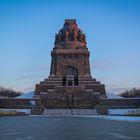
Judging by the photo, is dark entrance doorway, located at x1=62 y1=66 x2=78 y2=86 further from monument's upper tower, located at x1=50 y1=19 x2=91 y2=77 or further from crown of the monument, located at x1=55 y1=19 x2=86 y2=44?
crown of the monument, located at x1=55 y1=19 x2=86 y2=44

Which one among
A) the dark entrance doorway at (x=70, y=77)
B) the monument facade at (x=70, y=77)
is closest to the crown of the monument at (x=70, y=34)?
the monument facade at (x=70, y=77)

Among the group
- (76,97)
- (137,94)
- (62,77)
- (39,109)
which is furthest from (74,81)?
(137,94)

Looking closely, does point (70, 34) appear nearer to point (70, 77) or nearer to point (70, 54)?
point (70, 54)

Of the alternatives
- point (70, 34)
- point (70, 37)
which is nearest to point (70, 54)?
point (70, 37)

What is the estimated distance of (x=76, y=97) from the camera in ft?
184

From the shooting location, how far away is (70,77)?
62.4 meters

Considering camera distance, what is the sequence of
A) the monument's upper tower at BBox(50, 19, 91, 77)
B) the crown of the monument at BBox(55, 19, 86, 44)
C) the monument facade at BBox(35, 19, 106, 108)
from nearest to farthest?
1. the monument facade at BBox(35, 19, 106, 108)
2. the monument's upper tower at BBox(50, 19, 91, 77)
3. the crown of the monument at BBox(55, 19, 86, 44)

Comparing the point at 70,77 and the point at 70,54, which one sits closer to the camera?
the point at 70,77

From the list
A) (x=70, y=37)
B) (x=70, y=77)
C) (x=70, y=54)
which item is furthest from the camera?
(x=70, y=37)

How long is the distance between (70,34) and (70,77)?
32.2 ft

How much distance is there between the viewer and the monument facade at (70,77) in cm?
5447

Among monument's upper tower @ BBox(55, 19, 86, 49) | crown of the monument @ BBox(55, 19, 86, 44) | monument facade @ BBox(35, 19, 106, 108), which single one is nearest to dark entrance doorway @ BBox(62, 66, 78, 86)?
monument facade @ BBox(35, 19, 106, 108)

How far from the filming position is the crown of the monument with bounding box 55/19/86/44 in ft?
216

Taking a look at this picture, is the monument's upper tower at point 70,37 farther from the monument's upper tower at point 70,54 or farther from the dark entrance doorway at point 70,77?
the dark entrance doorway at point 70,77
